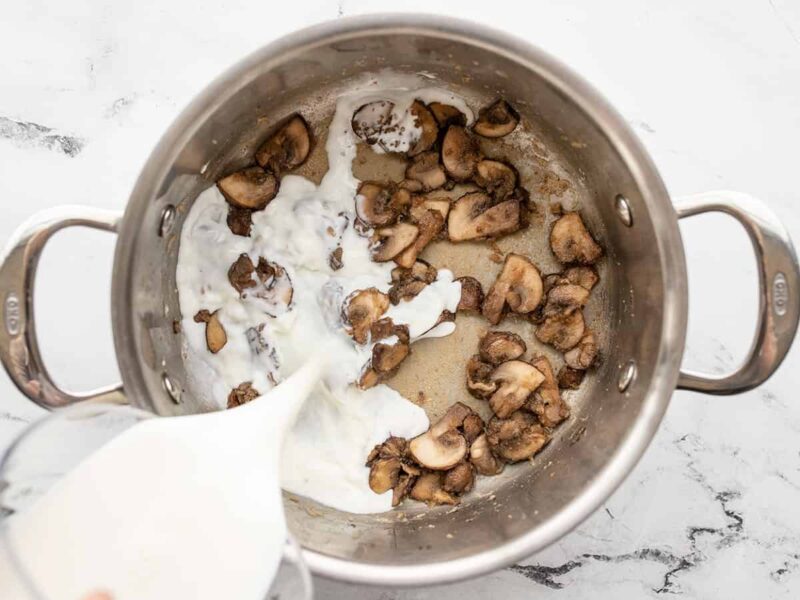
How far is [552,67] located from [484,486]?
0.73 metres

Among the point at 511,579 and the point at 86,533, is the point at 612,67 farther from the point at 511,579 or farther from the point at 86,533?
the point at 86,533

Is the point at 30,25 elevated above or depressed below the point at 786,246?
above

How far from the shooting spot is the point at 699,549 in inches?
60.8

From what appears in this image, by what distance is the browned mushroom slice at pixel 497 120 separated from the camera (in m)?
1.51

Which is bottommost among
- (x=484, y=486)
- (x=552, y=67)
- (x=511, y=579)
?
(x=511, y=579)

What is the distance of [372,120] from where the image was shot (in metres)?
1.56

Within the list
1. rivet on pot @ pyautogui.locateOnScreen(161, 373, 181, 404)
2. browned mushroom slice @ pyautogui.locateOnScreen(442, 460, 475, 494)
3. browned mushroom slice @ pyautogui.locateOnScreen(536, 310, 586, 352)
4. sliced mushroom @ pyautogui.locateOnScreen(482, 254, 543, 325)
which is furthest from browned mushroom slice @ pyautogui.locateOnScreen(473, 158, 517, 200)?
rivet on pot @ pyautogui.locateOnScreen(161, 373, 181, 404)

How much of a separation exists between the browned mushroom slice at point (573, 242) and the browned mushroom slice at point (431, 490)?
1.47ft

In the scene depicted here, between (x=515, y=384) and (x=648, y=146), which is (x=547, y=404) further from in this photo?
(x=648, y=146)

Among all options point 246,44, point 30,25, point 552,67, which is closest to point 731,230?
point 552,67

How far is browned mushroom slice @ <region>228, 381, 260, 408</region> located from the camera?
1.52 m

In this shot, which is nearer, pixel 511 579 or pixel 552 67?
pixel 552 67

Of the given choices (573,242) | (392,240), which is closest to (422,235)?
(392,240)

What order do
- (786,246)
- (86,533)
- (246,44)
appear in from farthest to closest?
(246,44), (786,246), (86,533)
